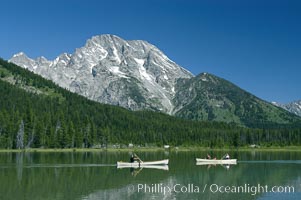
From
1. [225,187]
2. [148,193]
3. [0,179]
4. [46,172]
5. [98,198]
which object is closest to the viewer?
[98,198]

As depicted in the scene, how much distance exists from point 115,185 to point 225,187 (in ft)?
59.3

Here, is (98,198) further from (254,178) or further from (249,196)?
(254,178)

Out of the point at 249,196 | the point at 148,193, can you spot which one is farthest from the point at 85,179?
the point at 249,196

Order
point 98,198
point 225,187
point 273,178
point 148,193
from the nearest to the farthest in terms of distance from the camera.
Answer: point 98,198
point 148,193
point 225,187
point 273,178

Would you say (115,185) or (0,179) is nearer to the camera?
(115,185)

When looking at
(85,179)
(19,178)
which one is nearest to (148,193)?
(85,179)

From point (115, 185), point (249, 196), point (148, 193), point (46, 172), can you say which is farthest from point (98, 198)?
point (46, 172)

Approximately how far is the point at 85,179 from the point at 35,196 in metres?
21.0

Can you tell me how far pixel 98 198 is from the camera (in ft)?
198

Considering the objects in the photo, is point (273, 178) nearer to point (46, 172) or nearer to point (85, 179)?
point (85, 179)

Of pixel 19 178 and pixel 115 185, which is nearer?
pixel 115 185

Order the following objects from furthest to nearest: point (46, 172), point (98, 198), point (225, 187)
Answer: point (46, 172), point (225, 187), point (98, 198)

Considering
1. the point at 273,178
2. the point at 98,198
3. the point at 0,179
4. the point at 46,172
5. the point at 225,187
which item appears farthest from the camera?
the point at 46,172

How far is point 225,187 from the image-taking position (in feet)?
240
